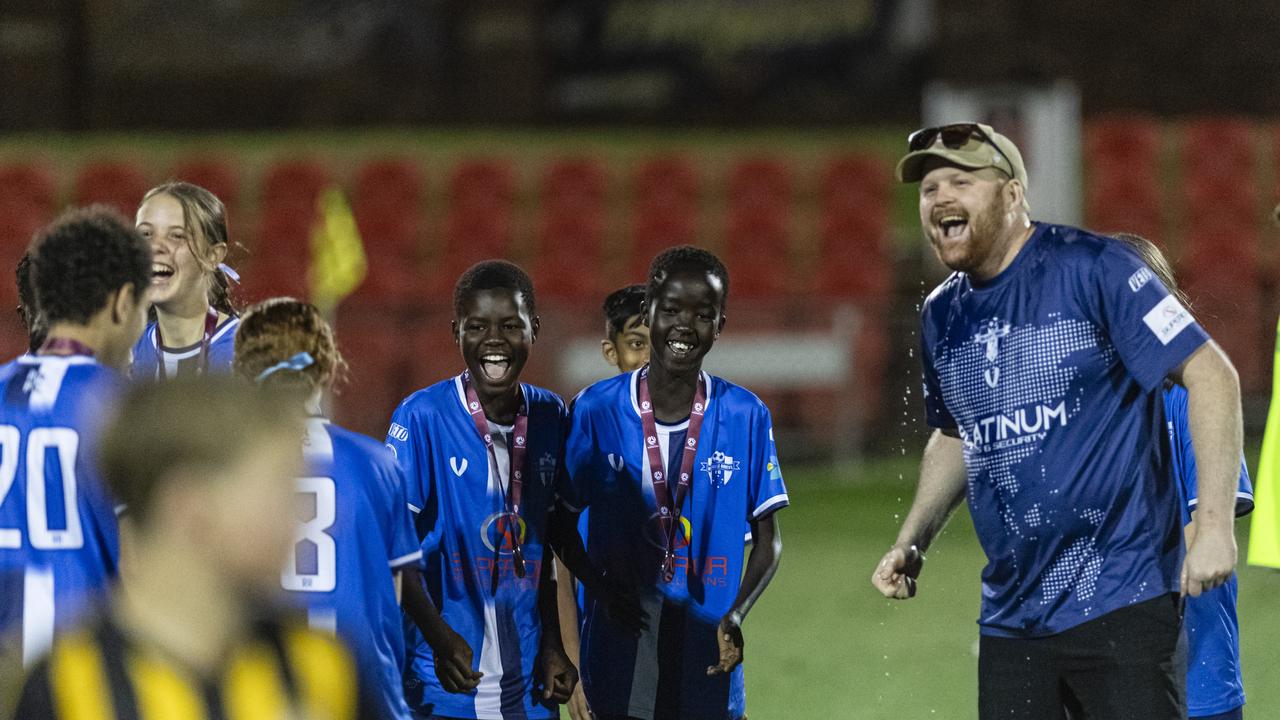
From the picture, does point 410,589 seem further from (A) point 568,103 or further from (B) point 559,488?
(A) point 568,103

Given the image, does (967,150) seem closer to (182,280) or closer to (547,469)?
(547,469)

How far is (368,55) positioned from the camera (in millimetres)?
17938

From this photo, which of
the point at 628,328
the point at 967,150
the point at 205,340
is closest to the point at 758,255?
the point at 628,328

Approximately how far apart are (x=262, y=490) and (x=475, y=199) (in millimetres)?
15274

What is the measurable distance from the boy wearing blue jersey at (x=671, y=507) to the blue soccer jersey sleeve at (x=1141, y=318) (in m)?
1.01

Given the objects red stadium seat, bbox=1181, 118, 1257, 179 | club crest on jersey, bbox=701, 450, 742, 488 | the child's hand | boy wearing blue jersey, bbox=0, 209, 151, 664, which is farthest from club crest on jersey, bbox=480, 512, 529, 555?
red stadium seat, bbox=1181, 118, 1257, 179

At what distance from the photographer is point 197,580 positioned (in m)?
1.84

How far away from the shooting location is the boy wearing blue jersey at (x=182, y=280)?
15.3 feet

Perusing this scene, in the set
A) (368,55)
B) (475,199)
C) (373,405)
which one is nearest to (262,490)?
(373,405)

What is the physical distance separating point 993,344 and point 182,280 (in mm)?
2302

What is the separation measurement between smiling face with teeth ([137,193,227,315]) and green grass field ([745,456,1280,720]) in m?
3.14

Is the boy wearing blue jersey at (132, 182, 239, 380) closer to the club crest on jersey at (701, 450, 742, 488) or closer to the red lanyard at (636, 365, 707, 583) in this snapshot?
the red lanyard at (636, 365, 707, 583)

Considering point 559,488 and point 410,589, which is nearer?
point 410,589

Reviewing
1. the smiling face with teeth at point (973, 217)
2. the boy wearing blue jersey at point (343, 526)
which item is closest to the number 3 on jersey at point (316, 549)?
the boy wearing blue jersey at point (343, 526)
